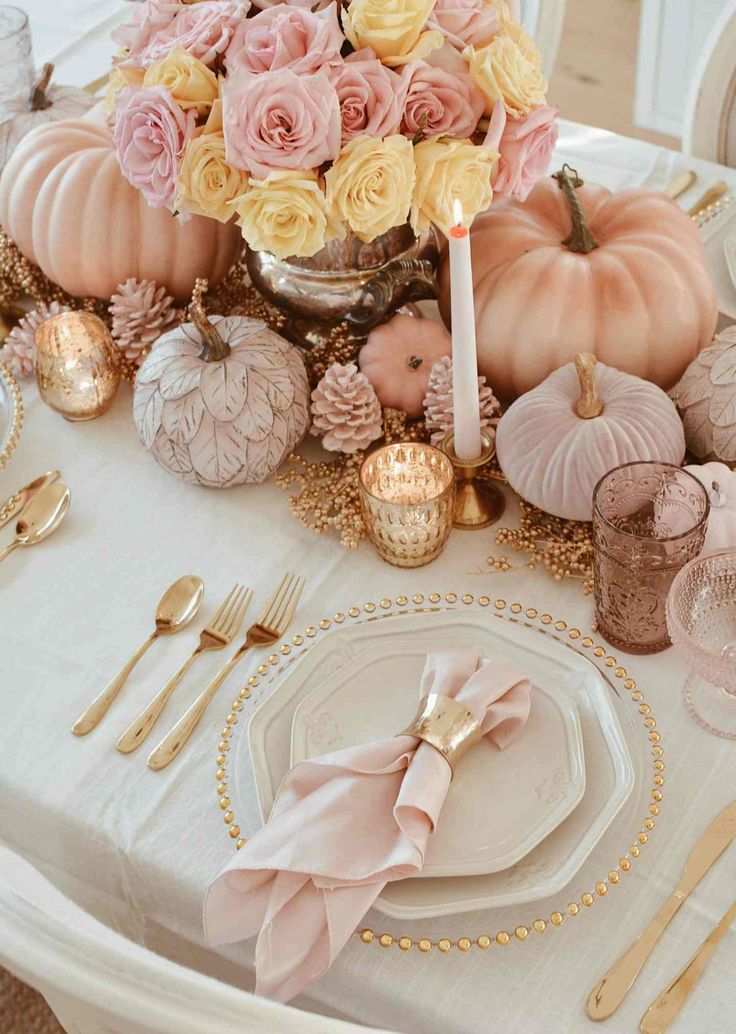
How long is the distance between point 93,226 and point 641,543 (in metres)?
0.65

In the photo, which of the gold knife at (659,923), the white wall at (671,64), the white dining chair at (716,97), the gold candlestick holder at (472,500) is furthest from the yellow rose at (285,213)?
the white wall at (671,64)

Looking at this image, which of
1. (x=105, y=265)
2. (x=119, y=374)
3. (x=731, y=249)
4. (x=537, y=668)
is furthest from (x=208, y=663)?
(x=731, y=249)

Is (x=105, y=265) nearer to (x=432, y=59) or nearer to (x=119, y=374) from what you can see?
(x=119, y=374)

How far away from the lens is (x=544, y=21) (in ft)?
5.45

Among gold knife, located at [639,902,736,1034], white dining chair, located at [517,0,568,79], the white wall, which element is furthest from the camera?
the white wall

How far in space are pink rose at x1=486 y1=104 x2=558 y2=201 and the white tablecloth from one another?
0.31 meters

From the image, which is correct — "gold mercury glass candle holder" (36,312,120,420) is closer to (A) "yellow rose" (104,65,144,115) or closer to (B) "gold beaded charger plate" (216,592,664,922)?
(A) "yellow rose" (104,65,144,115)

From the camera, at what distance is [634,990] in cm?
69

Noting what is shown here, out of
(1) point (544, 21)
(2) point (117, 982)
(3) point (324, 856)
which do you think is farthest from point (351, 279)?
(1) point (544, 21)

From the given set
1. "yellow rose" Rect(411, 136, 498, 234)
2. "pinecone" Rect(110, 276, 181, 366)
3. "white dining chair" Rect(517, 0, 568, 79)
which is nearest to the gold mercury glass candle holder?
"pinecone" Rect(110, 276, 181, 366)

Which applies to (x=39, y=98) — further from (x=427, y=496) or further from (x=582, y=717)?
(x=582, y=717)

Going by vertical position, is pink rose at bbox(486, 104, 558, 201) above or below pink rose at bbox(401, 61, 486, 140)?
below

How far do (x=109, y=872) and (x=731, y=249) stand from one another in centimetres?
Answer: 89

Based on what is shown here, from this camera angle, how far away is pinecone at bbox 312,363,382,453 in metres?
1.03
